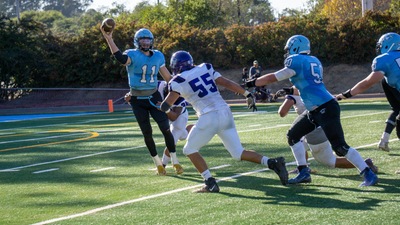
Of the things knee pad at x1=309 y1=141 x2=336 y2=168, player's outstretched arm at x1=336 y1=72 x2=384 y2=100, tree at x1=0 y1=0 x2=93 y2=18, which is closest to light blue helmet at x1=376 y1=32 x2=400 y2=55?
player's outstretched arm at x1=336 y1=72 x2=384 y2=100

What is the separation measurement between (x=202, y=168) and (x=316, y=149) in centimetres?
167

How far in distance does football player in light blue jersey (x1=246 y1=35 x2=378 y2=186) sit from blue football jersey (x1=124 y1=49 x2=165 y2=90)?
7.72 ft

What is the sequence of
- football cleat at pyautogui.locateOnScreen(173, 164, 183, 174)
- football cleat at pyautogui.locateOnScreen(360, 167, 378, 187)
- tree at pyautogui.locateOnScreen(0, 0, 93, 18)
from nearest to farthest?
1. football cleat at pyautogui.locateOnScreen(360, 167, 378, 187)
2. football cleat at pyautogui.locateOnScreen(173, 164, 183, 174)
3. tree at pyautogui.locateOnScreen(0, 0, 93, 18)

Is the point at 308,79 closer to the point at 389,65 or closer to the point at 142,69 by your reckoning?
the point at 389,65

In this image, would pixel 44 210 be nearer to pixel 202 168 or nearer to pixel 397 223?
pixel 202 168

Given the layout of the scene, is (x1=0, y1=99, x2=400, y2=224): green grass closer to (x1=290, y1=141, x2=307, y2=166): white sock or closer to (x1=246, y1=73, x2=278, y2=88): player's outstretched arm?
(x1=290, y1=141, x2=307, y2=166): white sock

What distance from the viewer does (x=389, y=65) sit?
9.41 metres

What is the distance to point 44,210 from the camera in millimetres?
8289

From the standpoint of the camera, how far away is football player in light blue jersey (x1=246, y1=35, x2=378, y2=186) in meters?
8.62

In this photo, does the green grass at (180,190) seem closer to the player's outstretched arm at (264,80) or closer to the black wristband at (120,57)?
the player's outstretched arm at (264,80)

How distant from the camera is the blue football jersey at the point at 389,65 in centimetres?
934

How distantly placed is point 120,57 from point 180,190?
7.44 feet

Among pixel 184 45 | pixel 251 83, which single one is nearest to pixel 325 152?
pixel 251 83

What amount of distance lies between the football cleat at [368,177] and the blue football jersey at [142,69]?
3.59 meters
